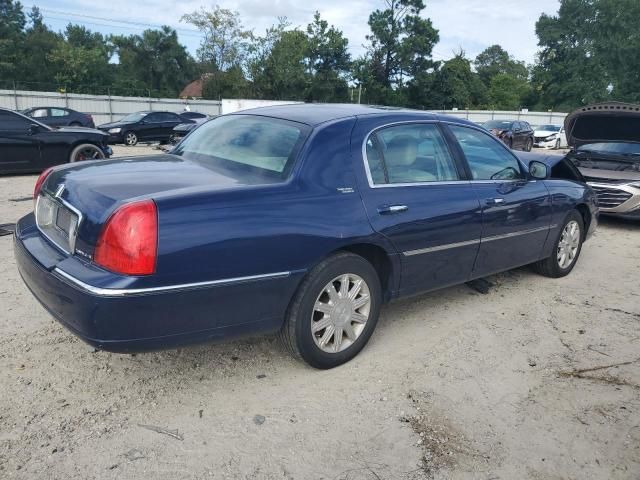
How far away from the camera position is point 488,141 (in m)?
4.52

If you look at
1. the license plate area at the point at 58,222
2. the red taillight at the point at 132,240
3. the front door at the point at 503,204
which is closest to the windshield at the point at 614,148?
the front door at the point at 503,204

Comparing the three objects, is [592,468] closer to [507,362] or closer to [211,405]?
[507,362]

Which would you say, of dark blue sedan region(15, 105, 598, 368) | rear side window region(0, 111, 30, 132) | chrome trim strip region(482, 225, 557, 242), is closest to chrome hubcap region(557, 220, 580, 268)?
chrome trim strip region(482, 225, 557, 242)

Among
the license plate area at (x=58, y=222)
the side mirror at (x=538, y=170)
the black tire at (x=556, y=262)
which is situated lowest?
the black tire at (x=556, y=262)

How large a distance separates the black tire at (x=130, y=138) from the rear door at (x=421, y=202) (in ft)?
54.4

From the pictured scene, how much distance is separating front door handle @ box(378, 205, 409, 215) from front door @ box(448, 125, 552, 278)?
2.96 feet

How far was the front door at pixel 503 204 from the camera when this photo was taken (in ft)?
13.7

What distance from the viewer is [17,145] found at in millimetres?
10023

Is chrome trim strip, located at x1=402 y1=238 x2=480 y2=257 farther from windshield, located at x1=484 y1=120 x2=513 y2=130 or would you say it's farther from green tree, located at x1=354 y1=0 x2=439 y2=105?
green tree, located at x1=354 y1=0 x2=439 y2=105

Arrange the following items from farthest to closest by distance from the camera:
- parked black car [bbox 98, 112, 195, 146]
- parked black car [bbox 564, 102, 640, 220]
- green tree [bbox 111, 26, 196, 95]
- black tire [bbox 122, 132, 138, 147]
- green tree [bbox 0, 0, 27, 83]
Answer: green tree [bbox 111, 26, 196, 95] → green tree [bbox 0, 0, 27, 83] → black tire [bbox 122, 132, 138, 147] → parked black car [bbox 98, 112, 195, 146] → parked black car [bbox 564, 102, 640, 220]

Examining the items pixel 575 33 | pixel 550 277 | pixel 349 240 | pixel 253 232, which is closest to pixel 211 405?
pixel 253 232

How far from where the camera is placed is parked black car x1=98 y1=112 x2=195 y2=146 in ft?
60.1

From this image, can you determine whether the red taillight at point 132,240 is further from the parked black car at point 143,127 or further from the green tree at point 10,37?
the green tree at point 10,37

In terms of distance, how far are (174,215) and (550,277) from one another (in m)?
4.23
